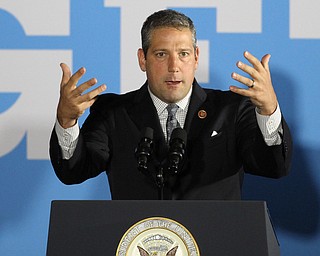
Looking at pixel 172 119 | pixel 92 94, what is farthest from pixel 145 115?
pixel 92 94

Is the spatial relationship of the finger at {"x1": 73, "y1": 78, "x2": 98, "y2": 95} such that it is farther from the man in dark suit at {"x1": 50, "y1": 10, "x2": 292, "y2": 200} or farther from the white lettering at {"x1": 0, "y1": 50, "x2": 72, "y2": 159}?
the white lettering at {"x1": 0, "y1": 50, "x2": 72, "y2": 159}

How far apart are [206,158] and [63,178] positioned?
0.48 meters

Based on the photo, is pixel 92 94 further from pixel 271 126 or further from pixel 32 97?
pixel 32 97

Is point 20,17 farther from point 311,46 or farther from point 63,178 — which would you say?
point 311,46

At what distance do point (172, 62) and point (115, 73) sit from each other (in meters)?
0.74

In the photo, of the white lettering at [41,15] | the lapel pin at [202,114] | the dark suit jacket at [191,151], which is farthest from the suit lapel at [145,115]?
the white lettering at [41,15]

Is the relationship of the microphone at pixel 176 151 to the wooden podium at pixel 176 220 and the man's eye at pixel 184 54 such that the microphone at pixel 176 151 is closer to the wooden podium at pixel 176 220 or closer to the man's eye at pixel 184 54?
the wooden podium at pixel 176 220

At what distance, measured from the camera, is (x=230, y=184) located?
2619mm

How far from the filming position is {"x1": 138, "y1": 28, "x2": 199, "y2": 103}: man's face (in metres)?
2.60

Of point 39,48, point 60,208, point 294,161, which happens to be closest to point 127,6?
point 39,48

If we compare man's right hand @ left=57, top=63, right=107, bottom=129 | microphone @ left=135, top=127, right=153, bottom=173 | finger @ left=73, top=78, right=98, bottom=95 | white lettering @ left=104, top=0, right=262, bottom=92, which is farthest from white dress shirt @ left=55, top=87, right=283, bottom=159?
white lettering @ left=104, top=0, right=262, bottom=92

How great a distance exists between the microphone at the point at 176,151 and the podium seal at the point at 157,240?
0.71 feet

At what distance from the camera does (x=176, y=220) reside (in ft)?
6.22

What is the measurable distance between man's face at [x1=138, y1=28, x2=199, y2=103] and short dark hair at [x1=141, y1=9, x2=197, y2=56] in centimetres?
2
